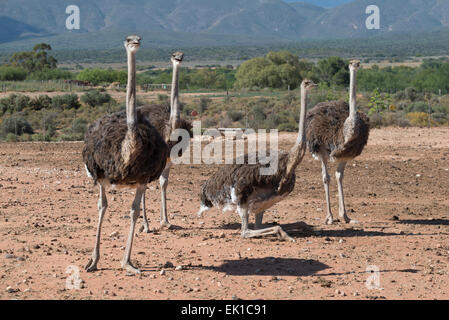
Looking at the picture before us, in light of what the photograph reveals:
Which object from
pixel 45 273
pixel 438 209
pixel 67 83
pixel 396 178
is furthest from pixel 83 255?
pixel 67 83

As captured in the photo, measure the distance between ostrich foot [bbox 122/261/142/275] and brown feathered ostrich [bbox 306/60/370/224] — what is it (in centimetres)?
351

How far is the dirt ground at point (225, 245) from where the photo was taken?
678 cm

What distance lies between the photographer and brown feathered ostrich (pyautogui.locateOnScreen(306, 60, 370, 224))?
9.82 m

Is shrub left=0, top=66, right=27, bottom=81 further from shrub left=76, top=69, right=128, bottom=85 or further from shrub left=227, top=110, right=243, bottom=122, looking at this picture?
shrub left=227, top=110, right=243, bottom=122

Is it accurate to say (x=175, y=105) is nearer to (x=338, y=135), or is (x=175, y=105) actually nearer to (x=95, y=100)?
(x=338, y=135)

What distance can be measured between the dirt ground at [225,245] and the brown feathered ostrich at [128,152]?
0.60 metres

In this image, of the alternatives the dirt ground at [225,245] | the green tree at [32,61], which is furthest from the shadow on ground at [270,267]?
the green tree at [32,61]

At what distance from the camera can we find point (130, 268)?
23.4 feet

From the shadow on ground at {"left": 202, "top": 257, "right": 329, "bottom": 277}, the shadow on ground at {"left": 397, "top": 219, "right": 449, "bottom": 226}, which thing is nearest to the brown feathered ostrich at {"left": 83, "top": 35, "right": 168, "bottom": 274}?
the shadow on ground at {"left": 202, "top": 257, "right": 329, "bottom": 277}

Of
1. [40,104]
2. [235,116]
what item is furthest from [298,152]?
[40,104]

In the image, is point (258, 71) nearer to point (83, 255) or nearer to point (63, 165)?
point (63, 165)

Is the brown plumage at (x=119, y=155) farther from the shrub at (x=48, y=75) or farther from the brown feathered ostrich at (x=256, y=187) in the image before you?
the shrub at (x=48, y=75)

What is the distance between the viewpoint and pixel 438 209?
11.0 meters

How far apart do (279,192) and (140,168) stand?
201 cm
